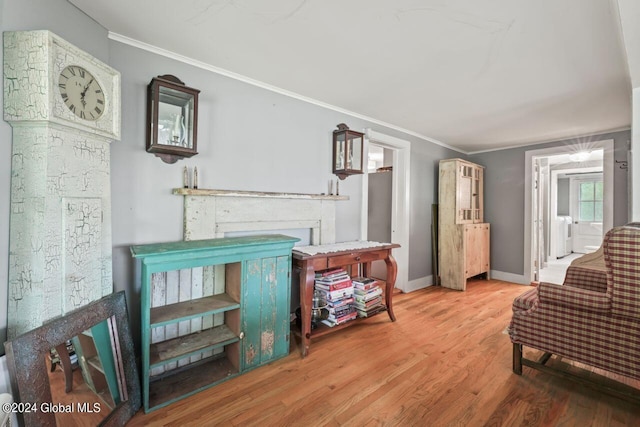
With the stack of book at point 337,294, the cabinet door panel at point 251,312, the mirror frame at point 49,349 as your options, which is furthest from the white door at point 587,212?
the mirror frame at point 49,349

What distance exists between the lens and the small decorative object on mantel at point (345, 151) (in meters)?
2.74

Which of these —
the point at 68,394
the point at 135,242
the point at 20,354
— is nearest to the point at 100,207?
the point at 135,242

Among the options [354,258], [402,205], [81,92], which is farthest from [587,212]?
[81,92]

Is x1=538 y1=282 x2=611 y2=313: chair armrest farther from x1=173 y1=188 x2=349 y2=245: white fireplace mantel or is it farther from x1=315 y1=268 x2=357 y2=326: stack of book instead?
x1=173 y1=188 x2=349 y2=245: white fireplace mantel

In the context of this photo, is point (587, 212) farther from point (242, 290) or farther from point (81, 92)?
point (81, 92)

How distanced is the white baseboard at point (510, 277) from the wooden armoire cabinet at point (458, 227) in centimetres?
42

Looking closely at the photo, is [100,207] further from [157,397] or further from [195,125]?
[157,397]

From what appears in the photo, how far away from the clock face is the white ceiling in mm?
417

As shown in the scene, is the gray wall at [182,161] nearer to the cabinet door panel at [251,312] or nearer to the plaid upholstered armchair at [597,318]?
the cabinet door panel at [251,312]

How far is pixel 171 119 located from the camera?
183cm

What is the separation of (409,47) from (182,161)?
68.5 inches

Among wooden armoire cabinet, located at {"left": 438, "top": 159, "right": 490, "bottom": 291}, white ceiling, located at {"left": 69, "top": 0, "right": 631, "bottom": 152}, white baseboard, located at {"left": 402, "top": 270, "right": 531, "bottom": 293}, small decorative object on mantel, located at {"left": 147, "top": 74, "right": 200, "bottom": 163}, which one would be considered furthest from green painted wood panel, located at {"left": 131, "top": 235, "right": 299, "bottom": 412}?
wooden armoire cabinet, located at {"left": 438, "top": 159, "right": 490, "bottom": 291}

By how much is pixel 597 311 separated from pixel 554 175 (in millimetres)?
6010

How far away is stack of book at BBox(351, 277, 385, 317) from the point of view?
2539 millimetres
